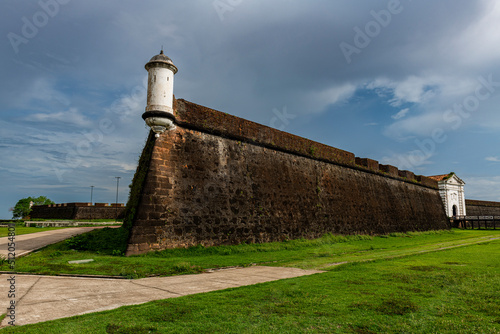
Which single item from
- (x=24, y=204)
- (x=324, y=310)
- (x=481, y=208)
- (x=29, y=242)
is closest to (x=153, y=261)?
(x=324, y=310)

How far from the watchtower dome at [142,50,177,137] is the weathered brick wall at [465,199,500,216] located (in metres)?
54.2

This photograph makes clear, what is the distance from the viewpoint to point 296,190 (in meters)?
16.4

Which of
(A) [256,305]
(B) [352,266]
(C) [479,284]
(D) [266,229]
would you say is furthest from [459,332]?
(D) [266,229]

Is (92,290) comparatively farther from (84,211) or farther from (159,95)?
(84,211)

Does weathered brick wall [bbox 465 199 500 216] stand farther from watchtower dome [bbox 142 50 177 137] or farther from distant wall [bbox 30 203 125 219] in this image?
watchtower dome [bbox 142 50 177 137]

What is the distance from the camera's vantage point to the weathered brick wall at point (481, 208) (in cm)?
4941

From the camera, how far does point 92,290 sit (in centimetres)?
505

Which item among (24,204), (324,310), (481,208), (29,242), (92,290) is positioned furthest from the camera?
(24,204)

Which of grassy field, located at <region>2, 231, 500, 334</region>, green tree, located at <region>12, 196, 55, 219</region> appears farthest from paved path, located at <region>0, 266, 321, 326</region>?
green tree, located at <region>12, 196, 55, 219</region>

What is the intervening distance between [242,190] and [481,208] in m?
56.3

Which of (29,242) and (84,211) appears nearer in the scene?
(29,242)

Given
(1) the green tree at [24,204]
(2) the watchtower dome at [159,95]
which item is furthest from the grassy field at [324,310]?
(1) the green tree at [24,204]

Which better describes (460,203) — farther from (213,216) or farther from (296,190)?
(213,216)

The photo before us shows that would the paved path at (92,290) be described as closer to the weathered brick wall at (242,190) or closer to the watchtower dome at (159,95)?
the weathered brick wall at (242,190)
